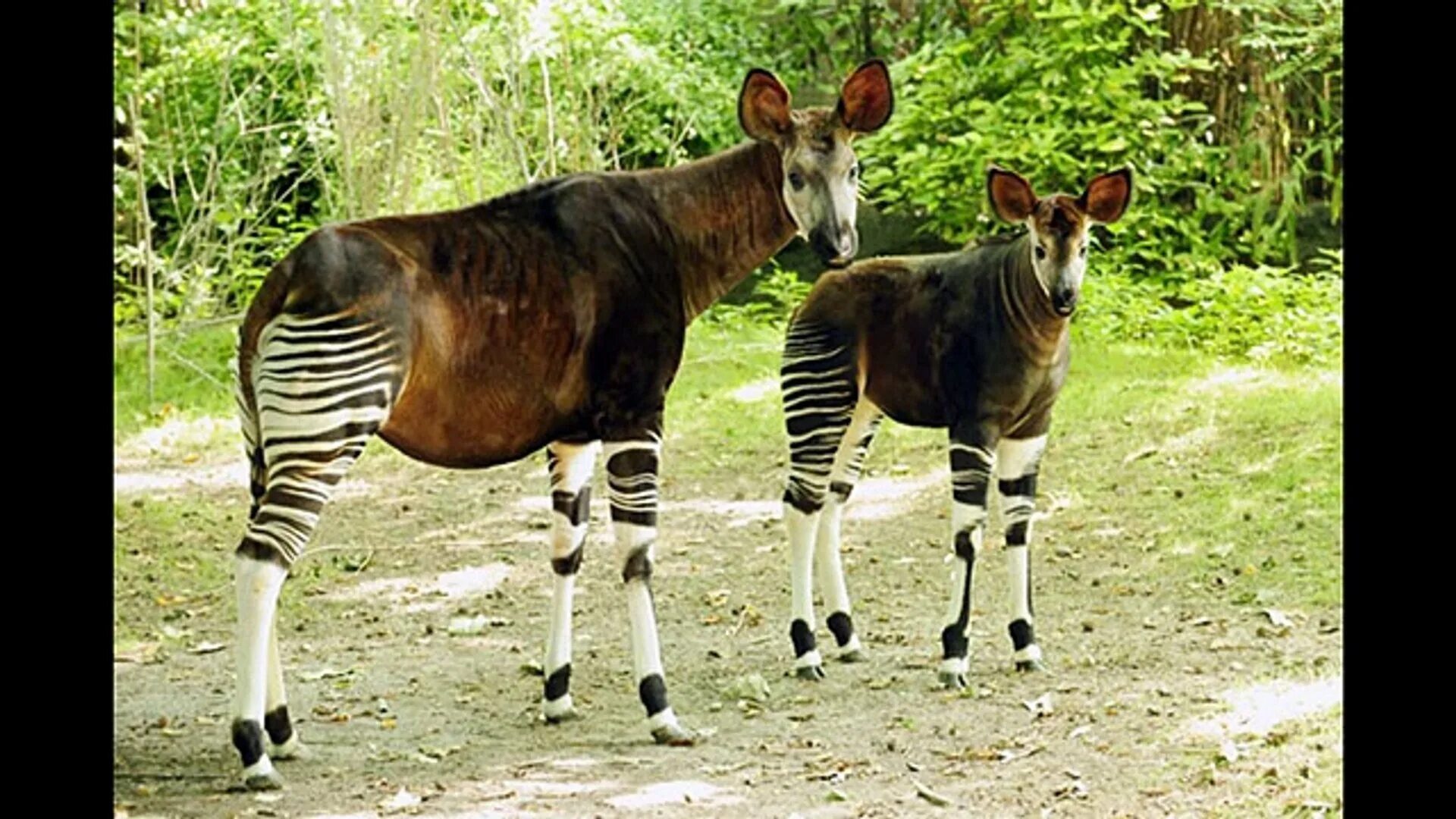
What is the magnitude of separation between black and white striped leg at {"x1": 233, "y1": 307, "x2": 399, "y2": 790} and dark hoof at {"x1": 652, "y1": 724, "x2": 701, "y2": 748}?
1.09m

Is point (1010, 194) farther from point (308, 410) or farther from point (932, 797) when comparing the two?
point (308, 410)

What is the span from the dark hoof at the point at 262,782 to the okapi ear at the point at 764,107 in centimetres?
220

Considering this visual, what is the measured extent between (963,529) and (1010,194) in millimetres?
1058

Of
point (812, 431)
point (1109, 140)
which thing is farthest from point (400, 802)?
point (1109, 140)

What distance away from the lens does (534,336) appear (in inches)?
209

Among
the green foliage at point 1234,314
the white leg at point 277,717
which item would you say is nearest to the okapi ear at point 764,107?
the white leg at point 277,717

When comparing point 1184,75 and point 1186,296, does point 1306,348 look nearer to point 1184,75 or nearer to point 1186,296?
point 1186,296

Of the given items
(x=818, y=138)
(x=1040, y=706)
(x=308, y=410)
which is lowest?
(x=1040, y=706)

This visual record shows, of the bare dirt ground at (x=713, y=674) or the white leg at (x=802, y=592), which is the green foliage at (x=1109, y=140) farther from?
the white leg at (x=802, y=592)

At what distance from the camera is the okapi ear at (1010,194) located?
236 inches

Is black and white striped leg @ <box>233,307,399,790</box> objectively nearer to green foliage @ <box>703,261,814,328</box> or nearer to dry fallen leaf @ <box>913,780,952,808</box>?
dry fallen leaf @ <box>913,780,952,808</box>

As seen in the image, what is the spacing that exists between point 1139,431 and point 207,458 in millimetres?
4832

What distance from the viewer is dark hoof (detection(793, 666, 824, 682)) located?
6273 millimetres

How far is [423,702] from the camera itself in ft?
19.7
